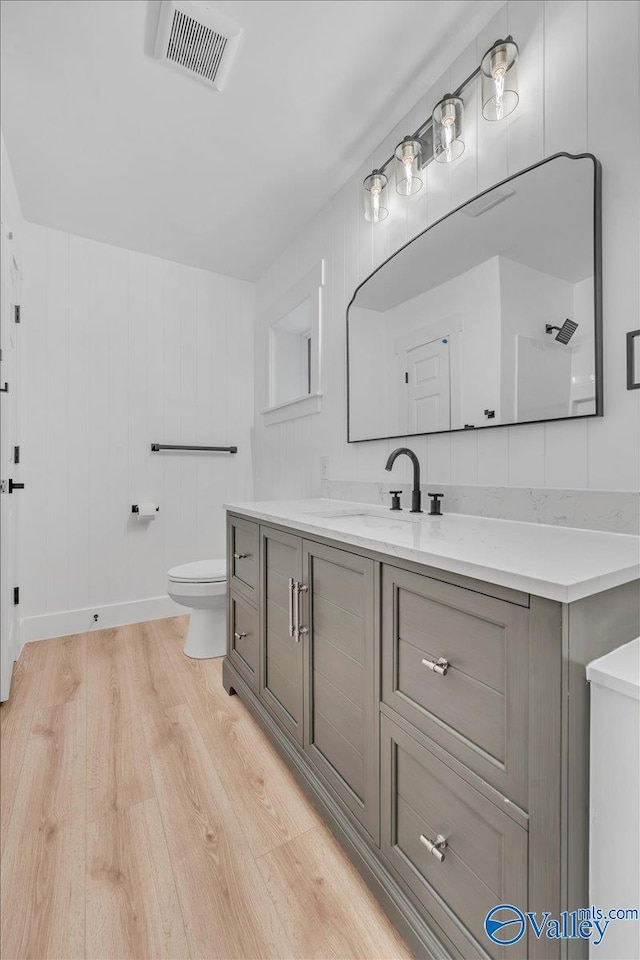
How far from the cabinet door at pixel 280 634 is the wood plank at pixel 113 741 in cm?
46

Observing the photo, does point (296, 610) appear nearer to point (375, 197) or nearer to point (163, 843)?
point (163, 843)

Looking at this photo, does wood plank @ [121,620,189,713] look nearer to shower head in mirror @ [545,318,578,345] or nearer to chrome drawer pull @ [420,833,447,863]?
chrome drawer pull @ [420,833,447,863]

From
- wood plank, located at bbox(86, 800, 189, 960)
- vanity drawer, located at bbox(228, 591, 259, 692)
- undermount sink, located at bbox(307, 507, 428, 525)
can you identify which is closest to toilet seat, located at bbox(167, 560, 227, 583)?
vanity drawer, located at bbox(228, 591, 259, 692)

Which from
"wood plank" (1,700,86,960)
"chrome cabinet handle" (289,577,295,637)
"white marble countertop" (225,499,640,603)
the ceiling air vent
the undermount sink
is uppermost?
the ceiling air vent

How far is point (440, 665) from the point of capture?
2.65 feet

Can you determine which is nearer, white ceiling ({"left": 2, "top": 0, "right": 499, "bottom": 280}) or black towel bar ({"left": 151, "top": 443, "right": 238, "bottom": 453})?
white ceiling ({"left": 2, "top": 0, "right": 499, "bottom": 280})

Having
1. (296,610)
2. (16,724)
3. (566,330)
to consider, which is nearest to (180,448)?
(16,724)

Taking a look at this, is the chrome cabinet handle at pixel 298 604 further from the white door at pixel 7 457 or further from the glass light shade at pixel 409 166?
the glass light shade at pixel 409 166

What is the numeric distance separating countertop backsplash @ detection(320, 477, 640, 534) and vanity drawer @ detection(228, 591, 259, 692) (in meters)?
0.77

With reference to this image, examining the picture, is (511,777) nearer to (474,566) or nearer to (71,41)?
(474,566)

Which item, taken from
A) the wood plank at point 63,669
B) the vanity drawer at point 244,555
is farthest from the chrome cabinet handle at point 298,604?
the wood plank at point 63,669

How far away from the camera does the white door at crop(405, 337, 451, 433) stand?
156 centimetres

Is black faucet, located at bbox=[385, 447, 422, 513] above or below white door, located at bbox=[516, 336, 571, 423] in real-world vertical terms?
below

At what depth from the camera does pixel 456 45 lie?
4.75 ft
